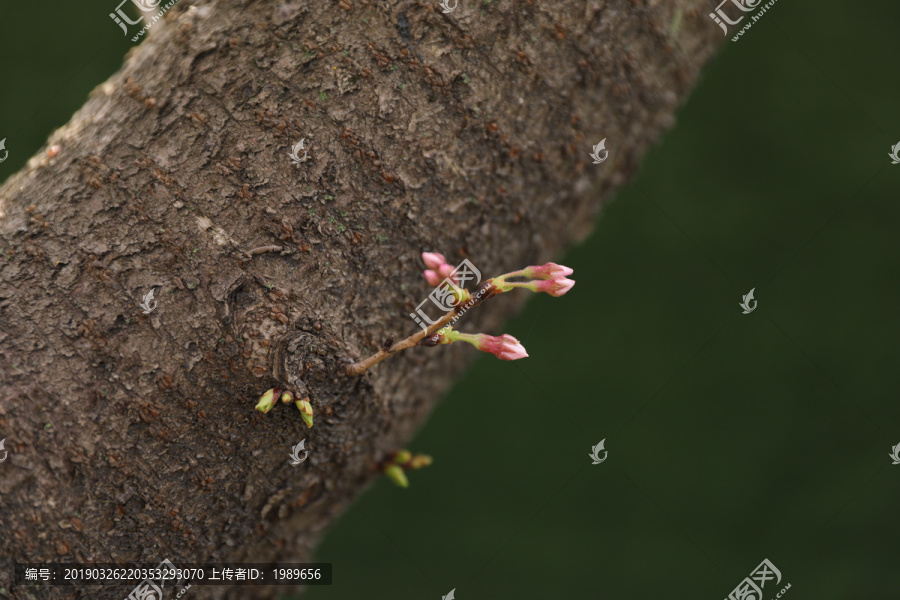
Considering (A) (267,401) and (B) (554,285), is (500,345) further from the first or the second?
(A) (267,401)

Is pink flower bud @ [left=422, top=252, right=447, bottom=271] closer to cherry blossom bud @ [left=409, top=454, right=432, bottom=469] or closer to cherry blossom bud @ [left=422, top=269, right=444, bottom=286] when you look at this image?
cherry blossom bud @ [left=422, top=269, right=444, bottom=286]


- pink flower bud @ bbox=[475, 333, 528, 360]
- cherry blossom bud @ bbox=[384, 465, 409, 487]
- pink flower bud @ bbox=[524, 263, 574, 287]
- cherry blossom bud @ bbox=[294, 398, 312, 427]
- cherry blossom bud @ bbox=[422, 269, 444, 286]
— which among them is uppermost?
pink flower bud @ bbox=[524, 263, 574, 287]

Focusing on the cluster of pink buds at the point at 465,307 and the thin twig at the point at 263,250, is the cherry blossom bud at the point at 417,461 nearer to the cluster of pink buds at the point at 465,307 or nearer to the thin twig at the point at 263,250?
the cluster of pink buds at the point at 465,307

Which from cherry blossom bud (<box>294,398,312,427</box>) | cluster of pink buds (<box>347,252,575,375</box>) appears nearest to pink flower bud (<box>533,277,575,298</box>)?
cluster of pink buds (<box>347,252,575,375</box>)

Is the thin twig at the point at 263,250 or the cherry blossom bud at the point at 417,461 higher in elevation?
the thin twig at the point at 263,250

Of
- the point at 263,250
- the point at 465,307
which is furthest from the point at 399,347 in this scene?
the point at 263,250

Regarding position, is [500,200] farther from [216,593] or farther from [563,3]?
[216,593]

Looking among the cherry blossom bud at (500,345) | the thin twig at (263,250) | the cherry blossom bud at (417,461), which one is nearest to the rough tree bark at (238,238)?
the thin twig at (263,250)
